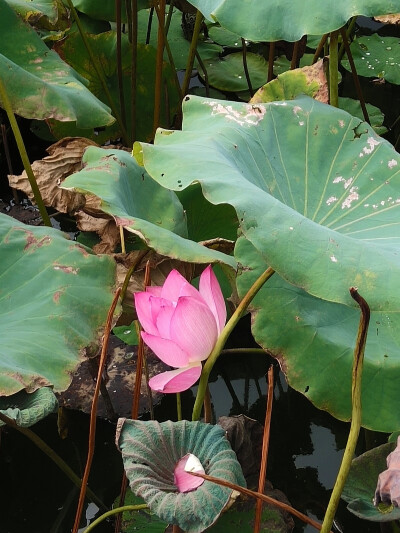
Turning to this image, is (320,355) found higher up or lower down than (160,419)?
higher up

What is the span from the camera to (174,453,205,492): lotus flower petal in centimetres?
85

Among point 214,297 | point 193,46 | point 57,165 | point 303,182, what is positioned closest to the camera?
point 214,297

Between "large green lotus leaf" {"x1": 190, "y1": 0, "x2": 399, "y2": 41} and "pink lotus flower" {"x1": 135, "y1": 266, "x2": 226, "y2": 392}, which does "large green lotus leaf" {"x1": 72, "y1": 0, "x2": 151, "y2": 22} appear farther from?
"pink lotus flower" {"x1": 135, "y1": 266, "x2": 226, "y2": 392}

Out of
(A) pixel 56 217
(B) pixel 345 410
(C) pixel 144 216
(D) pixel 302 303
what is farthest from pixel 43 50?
(B) pixel 345 410

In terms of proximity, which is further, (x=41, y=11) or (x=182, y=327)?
(x=41, y=11)

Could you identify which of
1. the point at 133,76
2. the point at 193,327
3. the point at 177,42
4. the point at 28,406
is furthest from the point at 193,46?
the point at 193,327

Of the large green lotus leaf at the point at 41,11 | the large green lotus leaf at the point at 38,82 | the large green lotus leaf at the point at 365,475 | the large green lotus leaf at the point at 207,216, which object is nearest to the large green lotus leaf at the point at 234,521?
the large green lotus leaf at the point at 365,475

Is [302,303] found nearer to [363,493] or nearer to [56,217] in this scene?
Answer: [363,493]

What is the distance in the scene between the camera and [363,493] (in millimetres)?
1154

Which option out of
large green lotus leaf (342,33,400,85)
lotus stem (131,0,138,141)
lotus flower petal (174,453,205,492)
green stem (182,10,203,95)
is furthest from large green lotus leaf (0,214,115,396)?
large green lotus leaf (342,33,400,85)

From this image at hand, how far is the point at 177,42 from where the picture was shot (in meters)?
2.89

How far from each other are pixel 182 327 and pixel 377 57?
7.80ft

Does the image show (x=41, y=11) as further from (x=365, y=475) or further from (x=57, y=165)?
(x=365, y=475)

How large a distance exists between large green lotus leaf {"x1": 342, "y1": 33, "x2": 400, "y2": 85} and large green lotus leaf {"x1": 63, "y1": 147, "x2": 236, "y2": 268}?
177 centimetres
